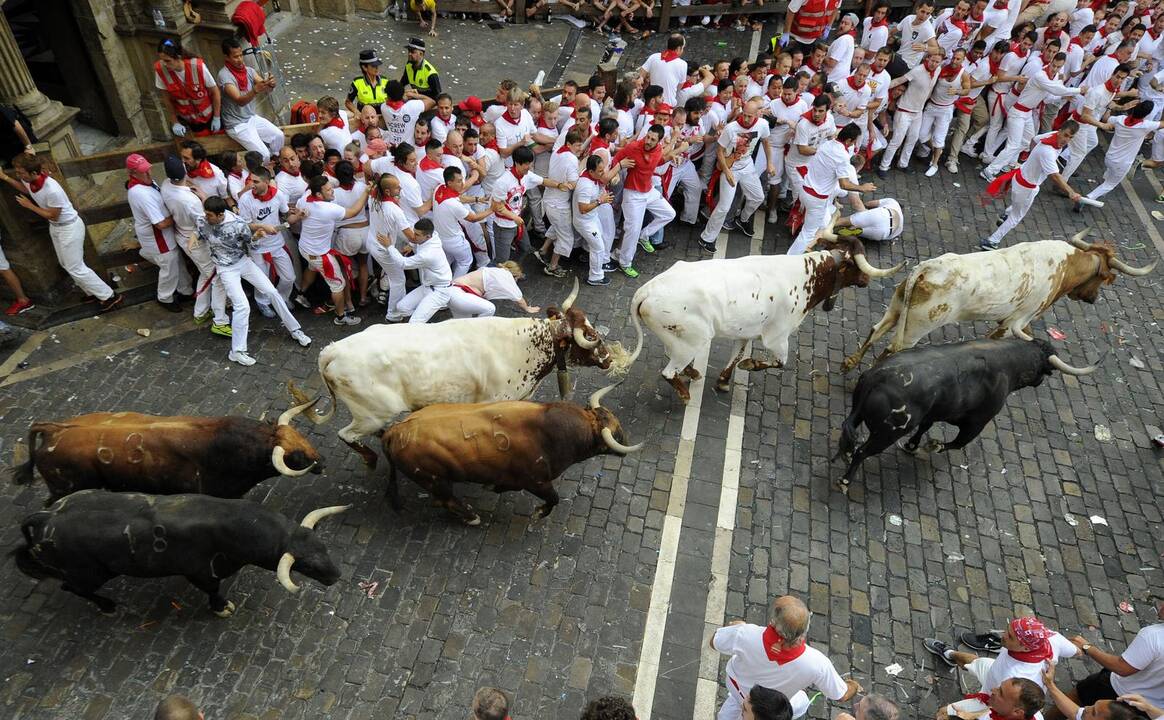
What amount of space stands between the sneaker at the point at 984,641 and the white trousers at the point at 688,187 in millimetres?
7144

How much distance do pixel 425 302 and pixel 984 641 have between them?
657cm

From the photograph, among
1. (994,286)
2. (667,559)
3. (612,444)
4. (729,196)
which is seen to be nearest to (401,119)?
(729,196)

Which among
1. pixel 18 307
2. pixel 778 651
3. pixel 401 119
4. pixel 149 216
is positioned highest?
pixel 401 119

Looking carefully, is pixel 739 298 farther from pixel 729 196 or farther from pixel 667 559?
pixel 729 196

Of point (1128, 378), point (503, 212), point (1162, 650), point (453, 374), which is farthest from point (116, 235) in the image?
point (1128, 378)

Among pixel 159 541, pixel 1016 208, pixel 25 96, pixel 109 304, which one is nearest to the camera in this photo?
pixel 159 541

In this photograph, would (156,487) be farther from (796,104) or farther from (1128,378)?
(1128,378)

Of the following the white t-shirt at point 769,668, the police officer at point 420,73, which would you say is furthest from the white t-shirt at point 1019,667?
the police officer at point 420,73

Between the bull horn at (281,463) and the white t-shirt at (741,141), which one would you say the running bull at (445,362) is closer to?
the bull horn at (281,463)

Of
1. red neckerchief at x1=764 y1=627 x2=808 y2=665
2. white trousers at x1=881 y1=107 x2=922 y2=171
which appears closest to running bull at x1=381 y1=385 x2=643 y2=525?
red neckerchief at x1=764 y1=627 x2=808 y2=665

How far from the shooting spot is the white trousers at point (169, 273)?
881cm

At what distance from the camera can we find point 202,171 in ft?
27.7

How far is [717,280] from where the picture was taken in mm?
8102

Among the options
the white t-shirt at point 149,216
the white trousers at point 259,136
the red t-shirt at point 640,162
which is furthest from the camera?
the red t-shirt at point 640,162
